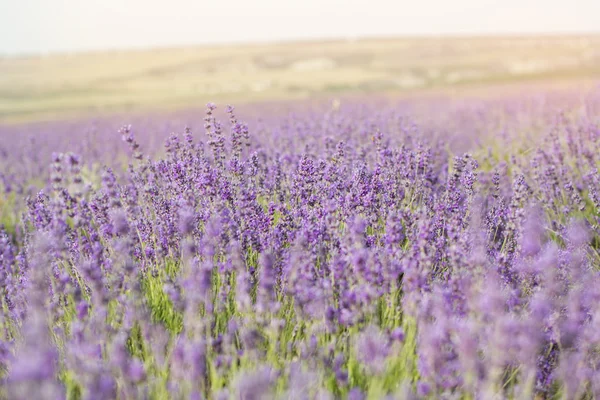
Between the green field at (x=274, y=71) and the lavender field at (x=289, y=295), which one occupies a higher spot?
the green field at (x=274, y=71)

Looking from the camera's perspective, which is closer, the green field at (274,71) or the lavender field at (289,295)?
the lavender field at (289,295)

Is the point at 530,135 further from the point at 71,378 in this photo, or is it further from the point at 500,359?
the point at 71,378

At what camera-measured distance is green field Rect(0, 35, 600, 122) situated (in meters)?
24.6

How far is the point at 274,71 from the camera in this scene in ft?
107

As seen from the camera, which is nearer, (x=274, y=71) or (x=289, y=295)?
(x=289, y=295)

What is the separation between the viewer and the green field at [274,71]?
24.6 meters

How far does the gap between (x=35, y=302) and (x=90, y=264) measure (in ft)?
0.96

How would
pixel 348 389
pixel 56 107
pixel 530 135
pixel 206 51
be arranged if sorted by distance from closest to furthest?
1. pixel 348 389
2. pixel 530 135
3. pixel 56 107
4. pixel 206 51

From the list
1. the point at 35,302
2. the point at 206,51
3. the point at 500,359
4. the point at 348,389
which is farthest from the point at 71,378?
the point at 206,51

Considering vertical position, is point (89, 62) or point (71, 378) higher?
point (89, 62)

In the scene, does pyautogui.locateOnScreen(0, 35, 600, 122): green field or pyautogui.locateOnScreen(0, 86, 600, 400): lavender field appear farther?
pyautogui.locateOnScreen(0, 35, 600, 122): green field

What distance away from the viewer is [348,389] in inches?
75.5

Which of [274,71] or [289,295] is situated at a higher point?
[274,71]

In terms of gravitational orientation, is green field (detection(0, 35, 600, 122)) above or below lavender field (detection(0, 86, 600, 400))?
above
